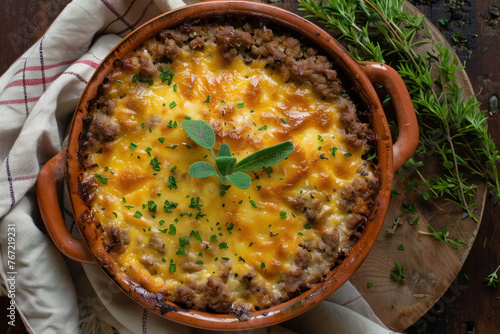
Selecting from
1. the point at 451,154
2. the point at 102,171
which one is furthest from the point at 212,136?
the point at 451,154

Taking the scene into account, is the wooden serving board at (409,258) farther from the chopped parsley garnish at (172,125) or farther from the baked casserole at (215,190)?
the chopped parsley garnish at (172,125)

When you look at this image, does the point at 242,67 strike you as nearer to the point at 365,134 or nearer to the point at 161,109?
the point at 161,109

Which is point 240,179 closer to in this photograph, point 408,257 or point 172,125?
point 172,125

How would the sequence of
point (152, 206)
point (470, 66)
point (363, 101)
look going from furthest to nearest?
point (470, 66) → point (363, 101) → point (152, 206)

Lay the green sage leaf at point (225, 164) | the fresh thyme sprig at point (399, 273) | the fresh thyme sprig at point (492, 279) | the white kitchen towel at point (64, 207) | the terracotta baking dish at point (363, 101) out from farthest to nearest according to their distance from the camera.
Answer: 1. the fresh thyme sprig at point (492, 279)
2. the fresh thyme sprig at point (399, 273)
3. the white kitchen towel at point (64, 207)
4. the terracotta baking dish at point (363, 101)
5. the green sage leaf at point (225, 164)

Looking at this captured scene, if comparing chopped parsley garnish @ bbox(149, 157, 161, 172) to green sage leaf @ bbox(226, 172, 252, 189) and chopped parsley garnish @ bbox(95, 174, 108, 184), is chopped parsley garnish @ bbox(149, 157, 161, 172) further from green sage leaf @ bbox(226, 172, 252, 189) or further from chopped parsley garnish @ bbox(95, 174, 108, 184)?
green sage leaf @ bbox(226, 172, 252, 189)

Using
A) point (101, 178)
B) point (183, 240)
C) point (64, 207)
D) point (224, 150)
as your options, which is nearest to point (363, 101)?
point (224, 150)

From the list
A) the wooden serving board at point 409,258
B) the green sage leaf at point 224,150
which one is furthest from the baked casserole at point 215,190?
the wooden serving board at point 409,258
